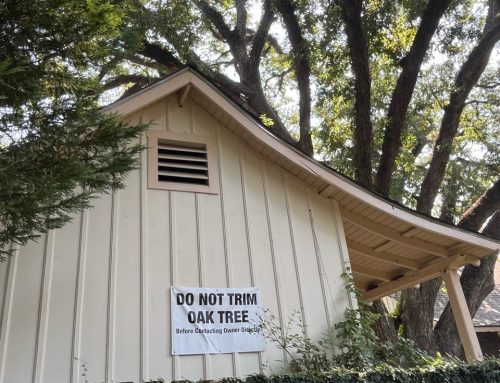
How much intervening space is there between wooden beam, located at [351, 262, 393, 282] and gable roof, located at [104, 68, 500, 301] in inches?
42.7

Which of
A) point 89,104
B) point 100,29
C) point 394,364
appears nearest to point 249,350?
point 394,364

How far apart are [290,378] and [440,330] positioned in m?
7.26

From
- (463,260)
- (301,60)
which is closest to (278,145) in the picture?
(463,260)

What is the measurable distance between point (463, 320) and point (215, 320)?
11.3 ft

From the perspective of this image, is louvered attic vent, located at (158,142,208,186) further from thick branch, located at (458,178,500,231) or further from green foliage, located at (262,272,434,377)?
thick branch, located at (458,178,500,231)

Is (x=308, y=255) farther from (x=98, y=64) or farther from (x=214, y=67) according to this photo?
(x=214, y=67)

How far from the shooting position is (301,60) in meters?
10.8

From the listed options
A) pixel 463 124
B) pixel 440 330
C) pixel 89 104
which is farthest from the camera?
pixel 463 124

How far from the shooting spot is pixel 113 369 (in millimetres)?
4566

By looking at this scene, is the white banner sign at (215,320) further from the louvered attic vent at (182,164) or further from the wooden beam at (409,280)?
the wooden beam at (409,280)

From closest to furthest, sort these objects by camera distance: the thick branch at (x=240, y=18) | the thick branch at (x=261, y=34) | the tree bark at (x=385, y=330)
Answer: the tree bark at (x=385, y=330) < the thick branch at (x=261, y=34) < the thick branch at (x=240, y=18)

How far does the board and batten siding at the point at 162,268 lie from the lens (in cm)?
455

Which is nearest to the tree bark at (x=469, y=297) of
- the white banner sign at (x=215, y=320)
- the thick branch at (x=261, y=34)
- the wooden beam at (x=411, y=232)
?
the wooden beam at (x=411, y=232)

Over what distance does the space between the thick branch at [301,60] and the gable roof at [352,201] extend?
12.7 feet
